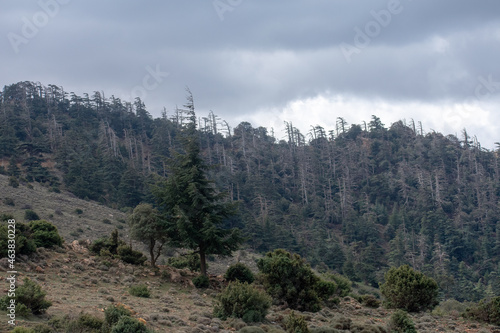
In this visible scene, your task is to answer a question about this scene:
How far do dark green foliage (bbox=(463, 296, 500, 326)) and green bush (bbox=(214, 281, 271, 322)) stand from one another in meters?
11.1

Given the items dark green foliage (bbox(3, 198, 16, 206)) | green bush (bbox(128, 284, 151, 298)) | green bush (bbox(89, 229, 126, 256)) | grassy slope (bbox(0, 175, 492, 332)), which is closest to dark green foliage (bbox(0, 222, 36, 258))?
grassy slope (bbox(0, 175, 492, 332))

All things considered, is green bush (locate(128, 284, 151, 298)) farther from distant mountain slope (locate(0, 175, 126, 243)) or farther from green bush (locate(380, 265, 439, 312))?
distant mountain slope (locate(0, 175, 126, 243))

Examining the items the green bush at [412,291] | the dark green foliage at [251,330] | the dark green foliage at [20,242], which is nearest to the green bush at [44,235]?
the dark green foliage at [20,242]

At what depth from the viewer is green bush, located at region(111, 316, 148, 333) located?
1189cm

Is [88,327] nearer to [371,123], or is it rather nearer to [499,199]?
[499,199]

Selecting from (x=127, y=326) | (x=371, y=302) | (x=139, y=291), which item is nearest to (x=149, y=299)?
(x=139, y=291)

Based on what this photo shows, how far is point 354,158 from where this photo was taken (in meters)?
100

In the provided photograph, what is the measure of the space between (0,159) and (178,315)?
203ft

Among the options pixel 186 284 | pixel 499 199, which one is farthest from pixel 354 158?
pixel 186 284

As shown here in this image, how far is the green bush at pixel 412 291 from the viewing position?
2286 cm

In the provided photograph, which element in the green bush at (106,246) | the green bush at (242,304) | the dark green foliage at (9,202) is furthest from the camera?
the dark green foliage at (9,202)

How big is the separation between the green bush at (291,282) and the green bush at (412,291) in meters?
4.22

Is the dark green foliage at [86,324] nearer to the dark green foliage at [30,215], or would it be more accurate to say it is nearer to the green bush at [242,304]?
the green bush at [242,304]

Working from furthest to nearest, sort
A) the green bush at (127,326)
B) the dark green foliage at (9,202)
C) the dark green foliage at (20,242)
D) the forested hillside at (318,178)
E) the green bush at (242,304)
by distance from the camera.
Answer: the forested hillside at (318,178)
the dark green foliage at (9,202)
the dark green foliage at (20,242)
the green bush at (242,304)
the green bush at (127,326)
